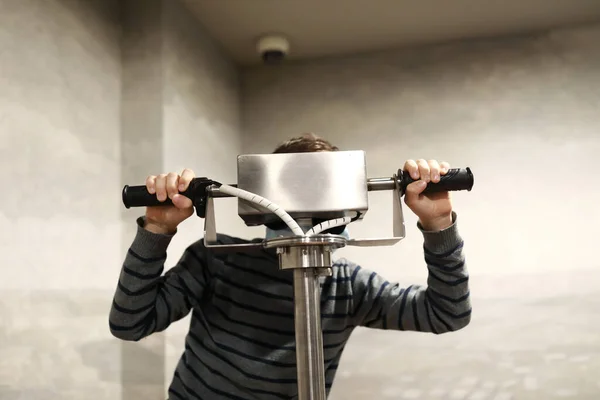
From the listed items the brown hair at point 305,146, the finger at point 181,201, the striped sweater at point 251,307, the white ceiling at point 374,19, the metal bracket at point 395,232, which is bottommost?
the striped sweater at point 251,307

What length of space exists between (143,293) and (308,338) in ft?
A: 1.16

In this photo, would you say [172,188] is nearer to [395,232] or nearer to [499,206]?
[395,232]

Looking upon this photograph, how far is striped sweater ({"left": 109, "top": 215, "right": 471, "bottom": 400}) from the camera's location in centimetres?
80

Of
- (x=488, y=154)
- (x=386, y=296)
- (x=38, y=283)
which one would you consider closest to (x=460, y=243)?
(x=386, y=296)

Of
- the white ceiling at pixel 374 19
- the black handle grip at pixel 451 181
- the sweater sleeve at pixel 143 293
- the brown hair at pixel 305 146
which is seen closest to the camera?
the black handle grip at pixel 451 181

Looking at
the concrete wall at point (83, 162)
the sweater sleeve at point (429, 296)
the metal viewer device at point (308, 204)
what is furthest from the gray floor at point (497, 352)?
the metal viewer device at point (308, 204)

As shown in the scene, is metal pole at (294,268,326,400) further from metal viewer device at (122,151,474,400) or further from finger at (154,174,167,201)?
finger at (154,174,167,201)

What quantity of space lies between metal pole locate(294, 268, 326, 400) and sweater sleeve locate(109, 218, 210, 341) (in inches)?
12.2

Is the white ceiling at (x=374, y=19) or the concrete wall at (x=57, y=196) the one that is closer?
the concrete wall at (x=57, y=196)

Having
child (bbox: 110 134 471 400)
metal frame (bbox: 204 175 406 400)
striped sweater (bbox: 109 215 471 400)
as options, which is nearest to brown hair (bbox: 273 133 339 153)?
child (bbox: 110 134 471 400)

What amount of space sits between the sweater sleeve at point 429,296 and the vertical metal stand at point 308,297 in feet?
0.93

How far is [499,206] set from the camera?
1.57 m

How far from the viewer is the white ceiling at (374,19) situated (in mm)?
1450

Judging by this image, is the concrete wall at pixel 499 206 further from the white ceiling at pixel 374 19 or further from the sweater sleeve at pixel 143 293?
the sweater sleeve at pixel 143 293
